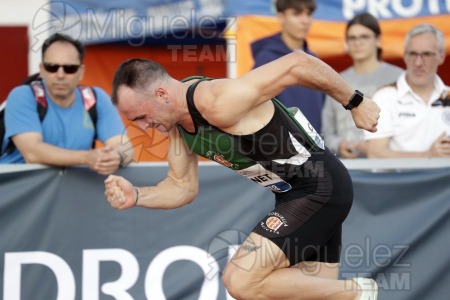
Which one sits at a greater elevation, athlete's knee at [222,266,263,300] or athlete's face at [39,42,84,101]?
athlete's face at [39,42,84,101]

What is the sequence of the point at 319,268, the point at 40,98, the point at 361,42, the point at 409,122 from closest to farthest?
the point at 319,268 → the point at 40,98 → the point at 409,122 → the point at 361,42

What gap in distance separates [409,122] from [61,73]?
9.09ft

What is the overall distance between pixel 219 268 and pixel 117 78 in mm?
1839

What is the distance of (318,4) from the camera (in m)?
9.81

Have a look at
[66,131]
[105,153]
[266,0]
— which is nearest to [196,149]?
[105,153]

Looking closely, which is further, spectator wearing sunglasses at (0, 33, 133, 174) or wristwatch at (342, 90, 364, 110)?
spectator wearing sunglasses at (0, 33, 133, 174)

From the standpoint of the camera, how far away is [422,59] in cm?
746

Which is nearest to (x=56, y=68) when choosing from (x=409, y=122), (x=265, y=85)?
(x=265, y=85)

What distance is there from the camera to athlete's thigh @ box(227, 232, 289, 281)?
5.39 meters

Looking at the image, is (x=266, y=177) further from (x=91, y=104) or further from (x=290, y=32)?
(x=290, y=32)

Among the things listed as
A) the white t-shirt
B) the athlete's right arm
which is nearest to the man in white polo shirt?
the white t-shirt

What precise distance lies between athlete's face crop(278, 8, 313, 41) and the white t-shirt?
3.81 feet

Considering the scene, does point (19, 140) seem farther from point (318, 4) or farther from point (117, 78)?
point (318, 4)

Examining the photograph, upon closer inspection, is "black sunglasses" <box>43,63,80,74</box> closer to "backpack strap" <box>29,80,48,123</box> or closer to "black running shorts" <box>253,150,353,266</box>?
"backpack strap" <box>29,80,48,123</box>
